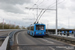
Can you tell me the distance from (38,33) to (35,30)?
0.86 m

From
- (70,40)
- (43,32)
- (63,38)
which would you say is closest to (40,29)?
(43,32)

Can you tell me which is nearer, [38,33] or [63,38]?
[63,38]

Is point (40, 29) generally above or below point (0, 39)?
above

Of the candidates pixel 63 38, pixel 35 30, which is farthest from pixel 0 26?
pixel 63 38

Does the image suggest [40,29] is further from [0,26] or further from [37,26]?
[0,26]

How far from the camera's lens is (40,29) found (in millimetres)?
24875

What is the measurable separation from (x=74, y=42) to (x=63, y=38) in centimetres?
323

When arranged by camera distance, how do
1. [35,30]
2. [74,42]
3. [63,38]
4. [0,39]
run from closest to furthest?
[74,42] → [63,38] → [0,39] → [35,30]

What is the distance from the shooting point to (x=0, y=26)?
347 feet

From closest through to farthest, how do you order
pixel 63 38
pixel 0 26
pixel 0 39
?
pixel 63 38, pixel 0 39, pixel 0 26

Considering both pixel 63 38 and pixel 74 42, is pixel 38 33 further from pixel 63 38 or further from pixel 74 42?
pixel 74 42

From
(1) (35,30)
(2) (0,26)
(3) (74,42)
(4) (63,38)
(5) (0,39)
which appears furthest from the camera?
(2) (0,26)

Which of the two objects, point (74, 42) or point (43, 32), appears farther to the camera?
point (43, 32)

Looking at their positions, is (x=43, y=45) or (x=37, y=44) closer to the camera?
(x=43, y=45)
